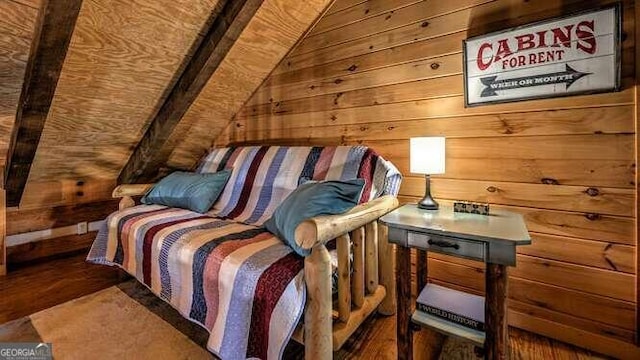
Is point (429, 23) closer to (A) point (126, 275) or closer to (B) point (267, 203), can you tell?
(B) point (267, 203)

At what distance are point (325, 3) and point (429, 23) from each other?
0.76 m

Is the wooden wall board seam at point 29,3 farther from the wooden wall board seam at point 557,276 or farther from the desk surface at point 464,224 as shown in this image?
the wooden wall board seam at point 557,276

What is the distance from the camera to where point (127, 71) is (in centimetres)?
183

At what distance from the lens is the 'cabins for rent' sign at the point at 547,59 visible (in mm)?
1270

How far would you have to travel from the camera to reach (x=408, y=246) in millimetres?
1271

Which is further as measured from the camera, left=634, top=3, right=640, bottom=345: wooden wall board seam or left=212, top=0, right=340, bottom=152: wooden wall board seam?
left=212, top=0, right=340, bottom=152: wooden wall board seam

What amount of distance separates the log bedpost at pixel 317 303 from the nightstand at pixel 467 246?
0.36 m

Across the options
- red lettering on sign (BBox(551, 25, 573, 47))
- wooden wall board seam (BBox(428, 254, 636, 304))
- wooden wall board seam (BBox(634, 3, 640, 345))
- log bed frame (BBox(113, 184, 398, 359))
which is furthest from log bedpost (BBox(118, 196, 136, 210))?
wooden wall board seam (BBox(634, 3, 640, 345))

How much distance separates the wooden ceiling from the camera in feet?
4.99

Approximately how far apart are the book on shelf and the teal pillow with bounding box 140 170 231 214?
151 centimetres

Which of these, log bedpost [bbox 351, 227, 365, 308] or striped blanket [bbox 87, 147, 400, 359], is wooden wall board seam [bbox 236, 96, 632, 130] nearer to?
striped blanket [bbox 87, 147, 400, 359]

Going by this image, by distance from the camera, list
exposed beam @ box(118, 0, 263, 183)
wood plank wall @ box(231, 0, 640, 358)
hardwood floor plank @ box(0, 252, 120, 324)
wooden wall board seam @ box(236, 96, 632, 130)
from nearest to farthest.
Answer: wood plank wall @ box(231, 0, 640, 358)
wooden wall board seam @ box(236, 96, 632, 130)
exposed beam @ box(118, 0, 263, 183)
hardwood floor plank @ box(0, 252, 120, 324)

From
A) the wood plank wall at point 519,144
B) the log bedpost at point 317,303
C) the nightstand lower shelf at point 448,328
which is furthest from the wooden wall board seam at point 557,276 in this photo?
the log bedpost at point 317,303

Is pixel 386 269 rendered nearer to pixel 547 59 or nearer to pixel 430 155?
pixel 430 155
